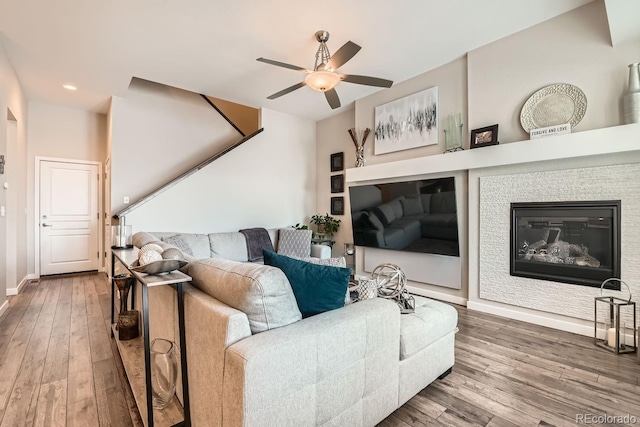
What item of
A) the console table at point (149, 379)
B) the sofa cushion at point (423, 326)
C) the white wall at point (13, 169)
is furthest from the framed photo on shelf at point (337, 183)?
the white wall at point (13, 169)

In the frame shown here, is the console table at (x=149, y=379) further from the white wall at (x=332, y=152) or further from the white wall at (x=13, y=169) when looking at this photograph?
the white wall at (x=332, y=152)

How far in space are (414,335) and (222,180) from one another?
3.98 metres

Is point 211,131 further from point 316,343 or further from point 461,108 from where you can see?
point 316,343

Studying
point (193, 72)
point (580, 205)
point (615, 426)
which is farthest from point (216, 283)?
point (193, 72)

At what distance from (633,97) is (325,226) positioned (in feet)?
13.4

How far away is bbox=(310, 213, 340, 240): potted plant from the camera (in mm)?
5355

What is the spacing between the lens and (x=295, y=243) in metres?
4.89

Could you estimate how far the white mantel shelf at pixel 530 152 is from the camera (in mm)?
2455

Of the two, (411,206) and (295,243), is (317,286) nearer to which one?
(411,206)

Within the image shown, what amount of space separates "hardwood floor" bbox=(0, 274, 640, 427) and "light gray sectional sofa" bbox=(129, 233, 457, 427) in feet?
1.31

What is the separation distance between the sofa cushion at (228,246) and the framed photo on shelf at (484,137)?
340 cm

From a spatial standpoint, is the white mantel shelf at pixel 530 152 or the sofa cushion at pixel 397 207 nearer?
the white mantel shelf at pixel 530 152

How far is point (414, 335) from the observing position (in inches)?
67.1

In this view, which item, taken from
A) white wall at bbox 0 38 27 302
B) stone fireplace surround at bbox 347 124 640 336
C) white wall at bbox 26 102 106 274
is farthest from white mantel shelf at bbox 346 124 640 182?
white wall at bbox 26 102 106 274
